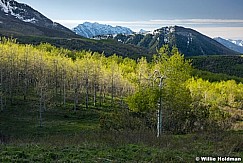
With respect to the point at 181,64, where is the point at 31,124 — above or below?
below

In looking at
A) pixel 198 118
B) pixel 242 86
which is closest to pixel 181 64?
pixel 198 118

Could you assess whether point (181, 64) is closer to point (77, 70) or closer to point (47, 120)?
point (47, 120)

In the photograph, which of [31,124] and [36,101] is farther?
[36,101]

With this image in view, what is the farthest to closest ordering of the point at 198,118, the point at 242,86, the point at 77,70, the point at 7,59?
the point at 242,86
the point at 77,70
the point at 7,59
the point at 198,118

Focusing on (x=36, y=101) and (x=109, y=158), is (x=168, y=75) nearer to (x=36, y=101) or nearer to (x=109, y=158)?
(x=109, y=158)

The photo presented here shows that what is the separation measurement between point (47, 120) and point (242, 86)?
84.2 meters

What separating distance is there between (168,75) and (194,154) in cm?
1526

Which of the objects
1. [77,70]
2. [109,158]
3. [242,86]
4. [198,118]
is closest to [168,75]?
[198,118]

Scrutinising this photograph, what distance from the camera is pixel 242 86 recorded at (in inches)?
4427

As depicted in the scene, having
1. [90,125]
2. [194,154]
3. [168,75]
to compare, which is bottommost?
[90,125]

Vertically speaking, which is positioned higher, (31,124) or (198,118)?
(198,118)

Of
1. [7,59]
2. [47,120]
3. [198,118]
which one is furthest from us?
[7,59]

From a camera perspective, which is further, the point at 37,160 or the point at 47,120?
the point at 47,120

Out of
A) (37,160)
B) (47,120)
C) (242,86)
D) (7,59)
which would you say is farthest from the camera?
(242,86)
